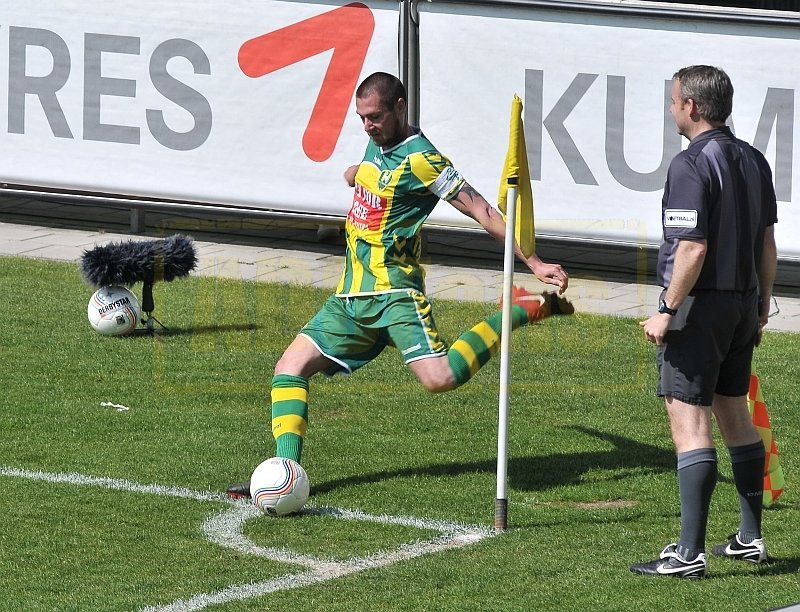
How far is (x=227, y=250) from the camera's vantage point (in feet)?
41.9

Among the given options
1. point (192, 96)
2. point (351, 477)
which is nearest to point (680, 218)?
point (351, 477)

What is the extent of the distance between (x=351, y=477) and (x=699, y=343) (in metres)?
2.22

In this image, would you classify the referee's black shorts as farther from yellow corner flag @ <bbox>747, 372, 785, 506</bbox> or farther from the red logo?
the red logo

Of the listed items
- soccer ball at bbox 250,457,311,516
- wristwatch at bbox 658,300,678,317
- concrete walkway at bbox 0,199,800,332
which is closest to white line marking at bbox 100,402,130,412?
soccer ball at bbox 250,457,311,516

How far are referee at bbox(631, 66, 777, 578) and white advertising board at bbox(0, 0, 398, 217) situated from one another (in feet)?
23.1

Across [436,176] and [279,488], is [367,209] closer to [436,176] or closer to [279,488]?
[436,176]

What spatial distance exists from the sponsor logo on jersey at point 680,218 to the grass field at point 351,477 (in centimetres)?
138

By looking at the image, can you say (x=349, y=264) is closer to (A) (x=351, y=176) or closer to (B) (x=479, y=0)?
(A) (x=351, y=176)

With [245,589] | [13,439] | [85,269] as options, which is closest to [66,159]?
[85,269]

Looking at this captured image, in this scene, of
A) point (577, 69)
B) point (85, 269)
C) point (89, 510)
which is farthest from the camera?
point (577, 69)

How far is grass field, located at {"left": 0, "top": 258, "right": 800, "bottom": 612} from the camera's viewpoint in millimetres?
5594

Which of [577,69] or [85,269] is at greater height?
Result: [577,69]

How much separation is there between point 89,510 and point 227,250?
6.41 meters

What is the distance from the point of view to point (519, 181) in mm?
6324
